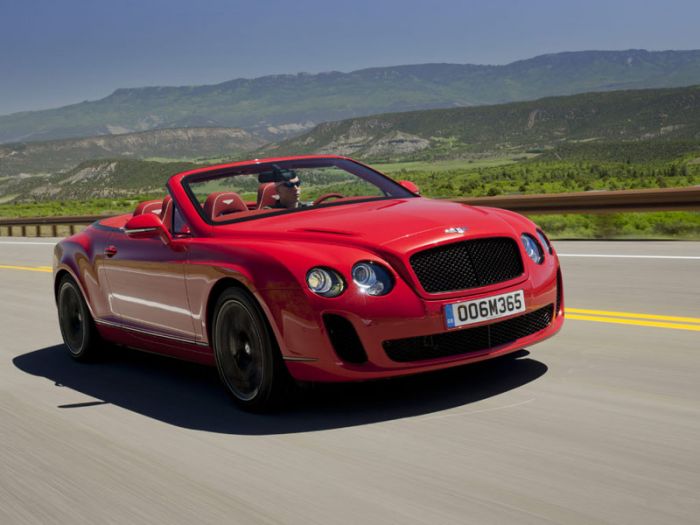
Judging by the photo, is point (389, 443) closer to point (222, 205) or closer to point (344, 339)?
point (344, 339)

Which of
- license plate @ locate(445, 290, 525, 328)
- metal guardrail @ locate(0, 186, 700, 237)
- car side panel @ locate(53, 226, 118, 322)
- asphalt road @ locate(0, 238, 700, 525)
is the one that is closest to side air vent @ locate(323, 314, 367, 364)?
asphalt road @ locate(0, 238, 700, 525)

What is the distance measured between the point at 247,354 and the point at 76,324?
110 inches

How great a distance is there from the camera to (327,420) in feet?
16.6

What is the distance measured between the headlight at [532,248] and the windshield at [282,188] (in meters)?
1.27

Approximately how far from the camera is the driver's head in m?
6.35

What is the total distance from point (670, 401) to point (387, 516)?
1.99 m

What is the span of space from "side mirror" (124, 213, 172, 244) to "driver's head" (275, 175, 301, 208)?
75 cm

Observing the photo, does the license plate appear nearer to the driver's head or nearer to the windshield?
the windshield

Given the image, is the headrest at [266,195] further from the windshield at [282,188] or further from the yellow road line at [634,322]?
the yellow road line at [634,322]

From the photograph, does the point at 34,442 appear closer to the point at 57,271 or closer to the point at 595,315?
the point at 57,271

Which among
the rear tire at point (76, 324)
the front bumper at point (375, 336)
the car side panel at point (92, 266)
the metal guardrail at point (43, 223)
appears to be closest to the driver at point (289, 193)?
the car side panel at point (92, 266)

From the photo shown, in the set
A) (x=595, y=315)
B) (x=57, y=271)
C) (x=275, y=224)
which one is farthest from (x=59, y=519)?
(x=595, y=315)

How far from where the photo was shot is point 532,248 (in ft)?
18.4

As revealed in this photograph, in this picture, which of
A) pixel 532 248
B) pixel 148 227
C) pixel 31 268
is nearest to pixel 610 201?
pixel 31 268
